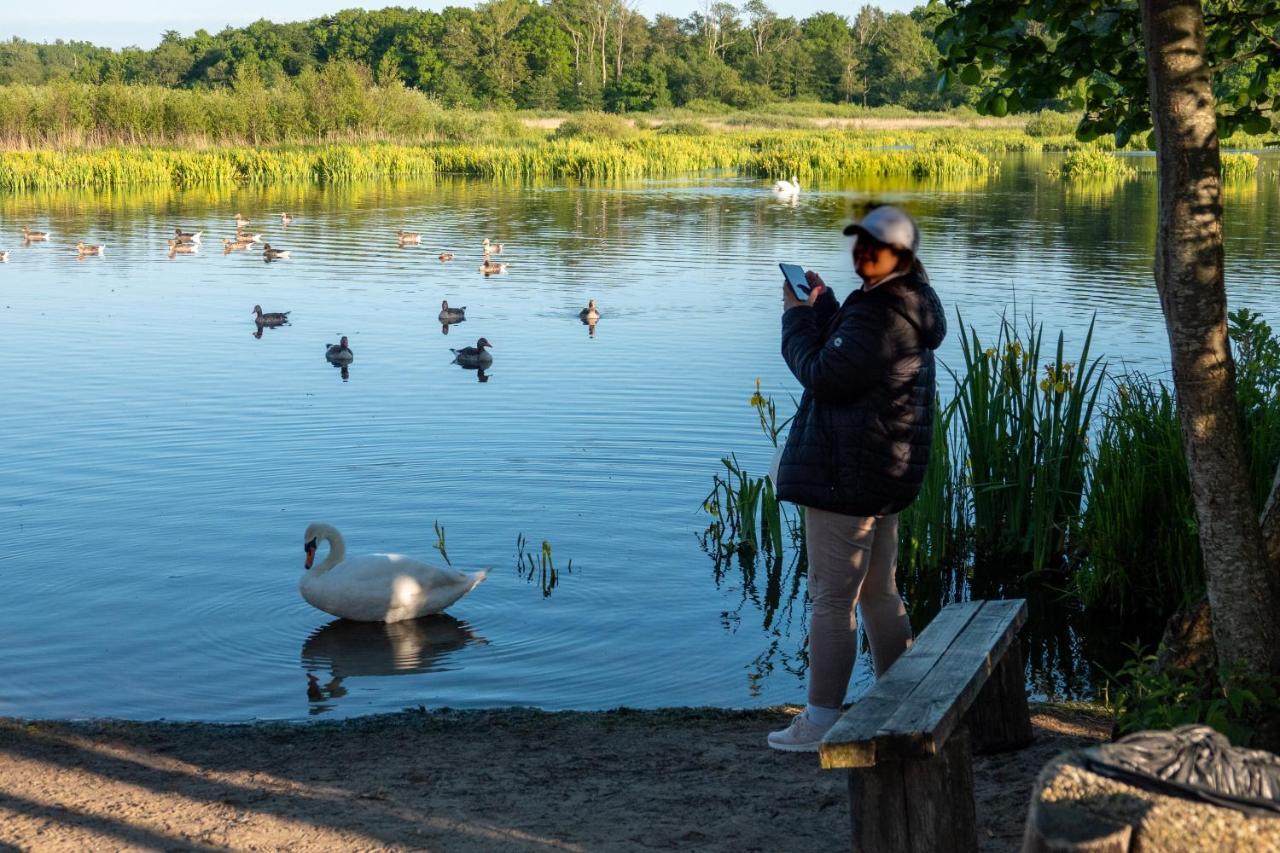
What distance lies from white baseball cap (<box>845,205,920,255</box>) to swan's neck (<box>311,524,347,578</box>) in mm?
4579

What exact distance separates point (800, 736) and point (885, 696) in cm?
111

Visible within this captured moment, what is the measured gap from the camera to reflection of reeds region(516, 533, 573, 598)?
866 cm

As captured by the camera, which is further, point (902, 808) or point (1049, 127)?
point (1049, 127)

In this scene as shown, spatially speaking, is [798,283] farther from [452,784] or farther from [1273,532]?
[452,784]

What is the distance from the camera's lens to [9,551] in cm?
923

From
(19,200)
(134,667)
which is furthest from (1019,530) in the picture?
(19,200)

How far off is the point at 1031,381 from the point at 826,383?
12.8 ft

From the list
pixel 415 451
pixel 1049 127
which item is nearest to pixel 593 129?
pixel 1049 127

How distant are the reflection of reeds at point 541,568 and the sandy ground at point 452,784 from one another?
2.50m

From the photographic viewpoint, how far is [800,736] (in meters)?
5.21

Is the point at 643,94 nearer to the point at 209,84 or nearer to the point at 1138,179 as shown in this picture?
the point at 209,84

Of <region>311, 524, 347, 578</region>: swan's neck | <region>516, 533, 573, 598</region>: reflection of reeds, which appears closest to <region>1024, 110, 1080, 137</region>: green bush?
<region>516, 533, 573, 598</region>: reflection of reeds

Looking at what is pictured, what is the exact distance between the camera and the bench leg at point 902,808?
389cm

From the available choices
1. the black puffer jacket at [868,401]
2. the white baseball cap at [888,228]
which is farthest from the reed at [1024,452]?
the white baseball cap at [888,228]
